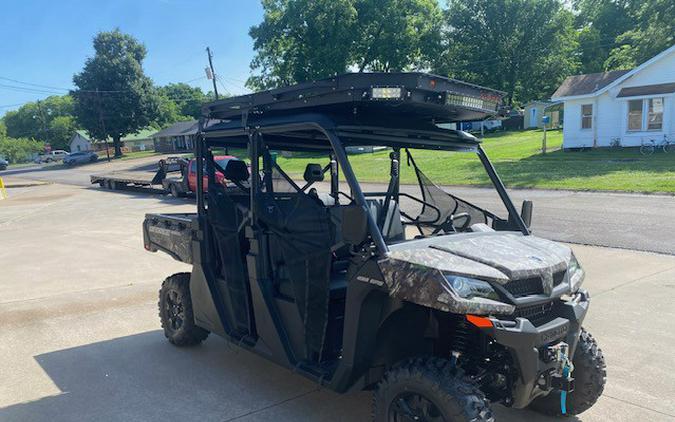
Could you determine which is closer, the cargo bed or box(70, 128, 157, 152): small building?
the cargo bed

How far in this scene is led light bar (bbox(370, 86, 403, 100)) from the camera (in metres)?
3.01

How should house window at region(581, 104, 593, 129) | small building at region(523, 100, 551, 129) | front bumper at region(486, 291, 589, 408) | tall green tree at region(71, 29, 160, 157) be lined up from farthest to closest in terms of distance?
tall green tree at region(71, 29, 160, 157), small building at region(523, 100, 551, 129), house window at region(581, 104, 593, 129), front bumper at region(486, 291, 589, 408)

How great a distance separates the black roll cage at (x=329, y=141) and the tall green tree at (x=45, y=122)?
10952cm

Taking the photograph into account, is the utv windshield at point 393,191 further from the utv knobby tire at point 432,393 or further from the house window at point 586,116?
the house window at point 586,116

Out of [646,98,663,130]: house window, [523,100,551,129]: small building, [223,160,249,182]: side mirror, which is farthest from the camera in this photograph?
[523,100,551,129]: small building

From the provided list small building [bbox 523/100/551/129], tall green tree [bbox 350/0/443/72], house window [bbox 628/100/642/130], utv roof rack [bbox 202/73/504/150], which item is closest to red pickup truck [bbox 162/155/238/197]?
utv roof rack [bbox 202/73/504/150]

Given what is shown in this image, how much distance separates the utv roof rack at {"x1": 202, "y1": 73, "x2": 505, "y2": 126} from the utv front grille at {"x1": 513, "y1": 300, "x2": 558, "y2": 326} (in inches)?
51.2

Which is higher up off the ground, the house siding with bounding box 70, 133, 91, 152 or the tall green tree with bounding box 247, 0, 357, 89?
the tall green tree with bounding box 247, 0, 357, 89

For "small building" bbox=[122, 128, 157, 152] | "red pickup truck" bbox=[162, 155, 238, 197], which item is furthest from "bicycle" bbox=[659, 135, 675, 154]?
"small building" bbox=[122, 128, 157, 152]

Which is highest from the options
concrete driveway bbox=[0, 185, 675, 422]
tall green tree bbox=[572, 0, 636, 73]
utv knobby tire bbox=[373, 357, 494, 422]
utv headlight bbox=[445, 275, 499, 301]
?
tall green tree bbox=[572, 0, 636, 73]

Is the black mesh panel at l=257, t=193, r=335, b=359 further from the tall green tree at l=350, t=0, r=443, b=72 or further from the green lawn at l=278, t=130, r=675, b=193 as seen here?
the tall green tree at l=350, t=0, r=443, b=72

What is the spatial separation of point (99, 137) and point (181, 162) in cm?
4470

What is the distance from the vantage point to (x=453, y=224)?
13.6ft

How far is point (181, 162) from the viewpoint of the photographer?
20891mm
